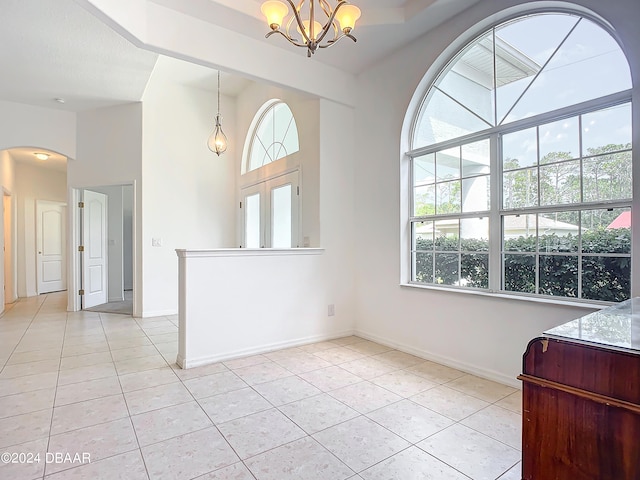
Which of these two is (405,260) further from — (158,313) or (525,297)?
(158,313)

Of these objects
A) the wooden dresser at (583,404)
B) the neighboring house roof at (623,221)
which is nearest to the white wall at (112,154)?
the wooden dresser at (583,404)

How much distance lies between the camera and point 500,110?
2838 millimetres

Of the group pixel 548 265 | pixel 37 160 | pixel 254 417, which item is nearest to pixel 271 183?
pixel 254 417

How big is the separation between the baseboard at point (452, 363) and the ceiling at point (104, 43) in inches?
119

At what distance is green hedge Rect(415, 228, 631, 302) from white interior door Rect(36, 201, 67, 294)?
26.3 feet

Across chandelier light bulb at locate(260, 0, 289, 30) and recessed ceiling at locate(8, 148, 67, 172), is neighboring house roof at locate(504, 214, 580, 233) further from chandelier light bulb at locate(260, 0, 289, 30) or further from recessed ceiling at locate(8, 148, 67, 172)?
recessed ceiling at locate(8, 148, 67, 172)

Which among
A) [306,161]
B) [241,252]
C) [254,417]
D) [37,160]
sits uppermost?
[37,160]

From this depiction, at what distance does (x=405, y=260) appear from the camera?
140 inches

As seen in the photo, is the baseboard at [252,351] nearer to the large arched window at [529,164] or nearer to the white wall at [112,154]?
the large arched window at [529,164]

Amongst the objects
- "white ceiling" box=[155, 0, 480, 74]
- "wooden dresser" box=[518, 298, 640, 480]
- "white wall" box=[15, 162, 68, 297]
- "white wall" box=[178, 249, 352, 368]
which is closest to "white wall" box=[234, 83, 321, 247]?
"white wall" box=[178, 249, 352, 368]

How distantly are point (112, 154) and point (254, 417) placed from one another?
4749mm

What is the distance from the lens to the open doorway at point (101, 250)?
555 centimetres

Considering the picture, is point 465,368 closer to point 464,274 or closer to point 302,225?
point 464,274

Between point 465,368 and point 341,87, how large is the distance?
3214 millimetres
